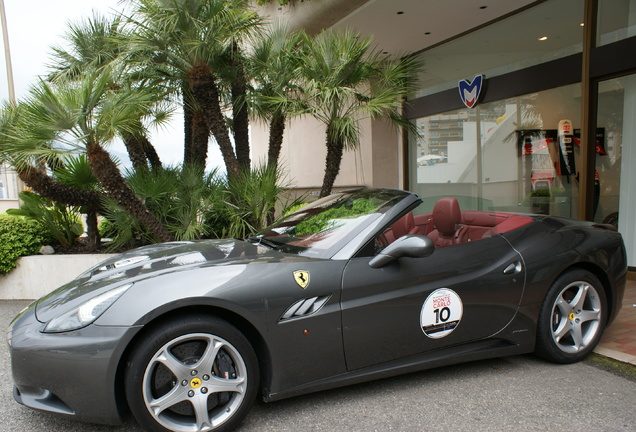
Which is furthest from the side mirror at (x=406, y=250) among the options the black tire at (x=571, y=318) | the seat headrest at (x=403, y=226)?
the black tire at (x=571, y=318)

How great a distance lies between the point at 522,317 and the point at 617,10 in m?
5.31

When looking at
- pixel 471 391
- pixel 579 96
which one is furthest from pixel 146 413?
pixel 579 96

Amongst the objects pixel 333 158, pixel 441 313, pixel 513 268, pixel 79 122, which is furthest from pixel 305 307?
pixel 333 158

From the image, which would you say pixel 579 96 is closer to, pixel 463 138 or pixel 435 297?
pixel 463 138

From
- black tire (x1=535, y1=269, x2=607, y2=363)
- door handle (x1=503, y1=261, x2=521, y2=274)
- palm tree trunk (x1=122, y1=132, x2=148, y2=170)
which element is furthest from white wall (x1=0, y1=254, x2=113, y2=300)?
black tire (x1=535, y1=269, x2=607, y2=363)

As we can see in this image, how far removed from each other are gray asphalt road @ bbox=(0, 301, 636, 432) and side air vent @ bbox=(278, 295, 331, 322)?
61 cm

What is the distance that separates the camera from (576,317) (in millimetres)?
3342

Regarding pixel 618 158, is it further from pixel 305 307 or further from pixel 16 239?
pixel 16 239

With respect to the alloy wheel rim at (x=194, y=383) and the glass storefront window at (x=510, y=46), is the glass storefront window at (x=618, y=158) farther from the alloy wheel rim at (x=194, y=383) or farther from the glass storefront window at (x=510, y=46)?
the alloy wheel rim at (x=194, y=383)

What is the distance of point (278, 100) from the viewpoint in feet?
21.7

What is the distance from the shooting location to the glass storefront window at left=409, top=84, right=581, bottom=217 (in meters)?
7.36

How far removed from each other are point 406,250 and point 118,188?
4.41 m

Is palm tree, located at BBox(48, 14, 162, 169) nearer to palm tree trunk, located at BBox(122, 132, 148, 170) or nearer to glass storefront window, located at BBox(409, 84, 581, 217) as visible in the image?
palm tree trunk, located at BBox(122, 132, 148, 170)

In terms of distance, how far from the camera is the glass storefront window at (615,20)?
598 cm
